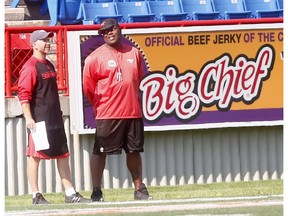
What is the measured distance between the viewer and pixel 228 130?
13.0 meters

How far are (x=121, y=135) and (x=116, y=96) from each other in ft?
1.19

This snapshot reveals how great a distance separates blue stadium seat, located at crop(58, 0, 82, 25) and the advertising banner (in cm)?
598

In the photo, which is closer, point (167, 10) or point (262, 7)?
point (167, 10)

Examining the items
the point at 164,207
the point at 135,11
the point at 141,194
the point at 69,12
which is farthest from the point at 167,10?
the point at 164,207

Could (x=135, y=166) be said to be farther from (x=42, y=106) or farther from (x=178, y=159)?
(x=178, y=159)

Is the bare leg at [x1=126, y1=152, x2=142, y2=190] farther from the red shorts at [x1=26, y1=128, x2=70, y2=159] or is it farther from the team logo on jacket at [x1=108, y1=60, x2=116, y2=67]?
the team logo on jacket at [x1=108, y1=60, x2=116, y2=67]

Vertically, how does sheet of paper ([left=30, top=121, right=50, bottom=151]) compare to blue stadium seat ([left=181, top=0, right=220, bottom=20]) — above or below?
below

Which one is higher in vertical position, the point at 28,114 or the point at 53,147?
the point at 28,114

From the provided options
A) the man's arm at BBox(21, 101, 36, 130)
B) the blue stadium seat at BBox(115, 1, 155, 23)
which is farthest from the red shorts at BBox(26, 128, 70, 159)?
the blue stadium seat at BBox(115, 1, 155, 23)

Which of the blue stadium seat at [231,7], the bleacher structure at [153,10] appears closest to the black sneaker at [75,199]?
the bleacher structure at [153,10]

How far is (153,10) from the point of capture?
19359mm

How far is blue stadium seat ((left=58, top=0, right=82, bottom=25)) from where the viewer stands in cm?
1855

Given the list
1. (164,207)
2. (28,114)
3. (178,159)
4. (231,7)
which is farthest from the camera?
(231,7)

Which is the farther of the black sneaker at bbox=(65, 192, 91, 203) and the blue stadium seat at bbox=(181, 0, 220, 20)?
the blue stadium seat at bbox=(181, 0, 220, 20)
